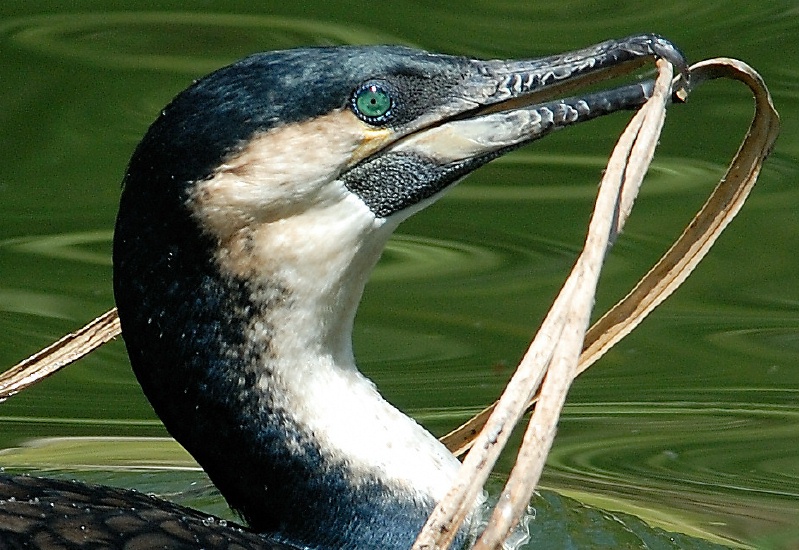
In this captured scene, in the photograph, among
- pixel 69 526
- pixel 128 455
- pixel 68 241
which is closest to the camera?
pixel 69 526

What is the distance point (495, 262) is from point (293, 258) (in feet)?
8.65

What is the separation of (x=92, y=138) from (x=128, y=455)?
2.15 meters

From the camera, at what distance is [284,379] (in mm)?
4020

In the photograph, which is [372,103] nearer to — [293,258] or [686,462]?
[293,258]

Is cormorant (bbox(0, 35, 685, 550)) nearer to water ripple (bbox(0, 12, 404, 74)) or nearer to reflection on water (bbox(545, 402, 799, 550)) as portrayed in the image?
reflection on water (bbox(545, 402, 799, 550))

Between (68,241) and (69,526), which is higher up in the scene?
(69,526)

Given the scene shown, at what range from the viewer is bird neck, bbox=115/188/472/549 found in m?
3.94

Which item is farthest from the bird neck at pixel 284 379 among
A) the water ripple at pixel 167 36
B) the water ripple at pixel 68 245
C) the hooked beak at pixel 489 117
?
the water ripple at pixel 167 36

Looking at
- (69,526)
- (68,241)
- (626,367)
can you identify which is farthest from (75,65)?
(69,526)

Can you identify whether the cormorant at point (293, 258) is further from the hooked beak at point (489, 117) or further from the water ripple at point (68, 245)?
the water ripple at point (68, 245)

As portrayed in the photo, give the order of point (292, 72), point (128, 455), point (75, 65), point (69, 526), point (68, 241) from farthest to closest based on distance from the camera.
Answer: point (75, 65) → point (68, 241) → point (128, 455) → point (292, 72) → point (69, 526)

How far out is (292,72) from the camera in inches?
154

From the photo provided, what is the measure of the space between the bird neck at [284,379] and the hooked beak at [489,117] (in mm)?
125

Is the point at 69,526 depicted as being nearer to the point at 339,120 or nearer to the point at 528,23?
the point at 339,120
